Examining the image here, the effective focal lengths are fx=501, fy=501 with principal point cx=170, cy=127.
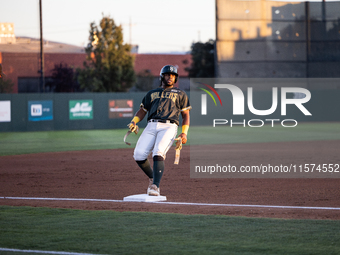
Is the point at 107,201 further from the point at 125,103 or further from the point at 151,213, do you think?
the point at 125,103

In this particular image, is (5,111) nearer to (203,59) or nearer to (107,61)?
(107,61)

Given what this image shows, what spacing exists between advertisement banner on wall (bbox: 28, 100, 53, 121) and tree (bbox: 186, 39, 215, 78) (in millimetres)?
31677

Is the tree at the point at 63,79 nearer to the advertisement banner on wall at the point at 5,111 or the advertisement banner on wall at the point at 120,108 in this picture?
the advertisement banner on wall at the point at 120,108

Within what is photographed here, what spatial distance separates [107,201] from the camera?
7434mm

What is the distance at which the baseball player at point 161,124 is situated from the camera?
7.25 metres

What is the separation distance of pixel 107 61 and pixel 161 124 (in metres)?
35.5

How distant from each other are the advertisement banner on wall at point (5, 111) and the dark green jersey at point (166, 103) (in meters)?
20.4

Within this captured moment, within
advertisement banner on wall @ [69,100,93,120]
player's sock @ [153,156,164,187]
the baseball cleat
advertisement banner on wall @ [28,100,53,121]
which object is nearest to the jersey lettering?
player's sock @ [153,156,164,187]

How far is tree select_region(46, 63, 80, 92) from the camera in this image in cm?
A: 5669

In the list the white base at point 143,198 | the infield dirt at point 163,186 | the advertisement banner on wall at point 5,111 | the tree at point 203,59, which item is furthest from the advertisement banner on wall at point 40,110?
the tree at point 203,59

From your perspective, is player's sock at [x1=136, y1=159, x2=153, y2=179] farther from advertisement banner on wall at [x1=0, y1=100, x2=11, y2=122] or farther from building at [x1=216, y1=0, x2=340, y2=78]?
building at [x1=216, y1=0, x2=340, y2=78]

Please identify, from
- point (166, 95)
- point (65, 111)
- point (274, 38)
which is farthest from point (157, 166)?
point (274, 38)

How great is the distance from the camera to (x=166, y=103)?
7.31 meters

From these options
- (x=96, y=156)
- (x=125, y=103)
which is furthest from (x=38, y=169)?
(x=125, y=103)
